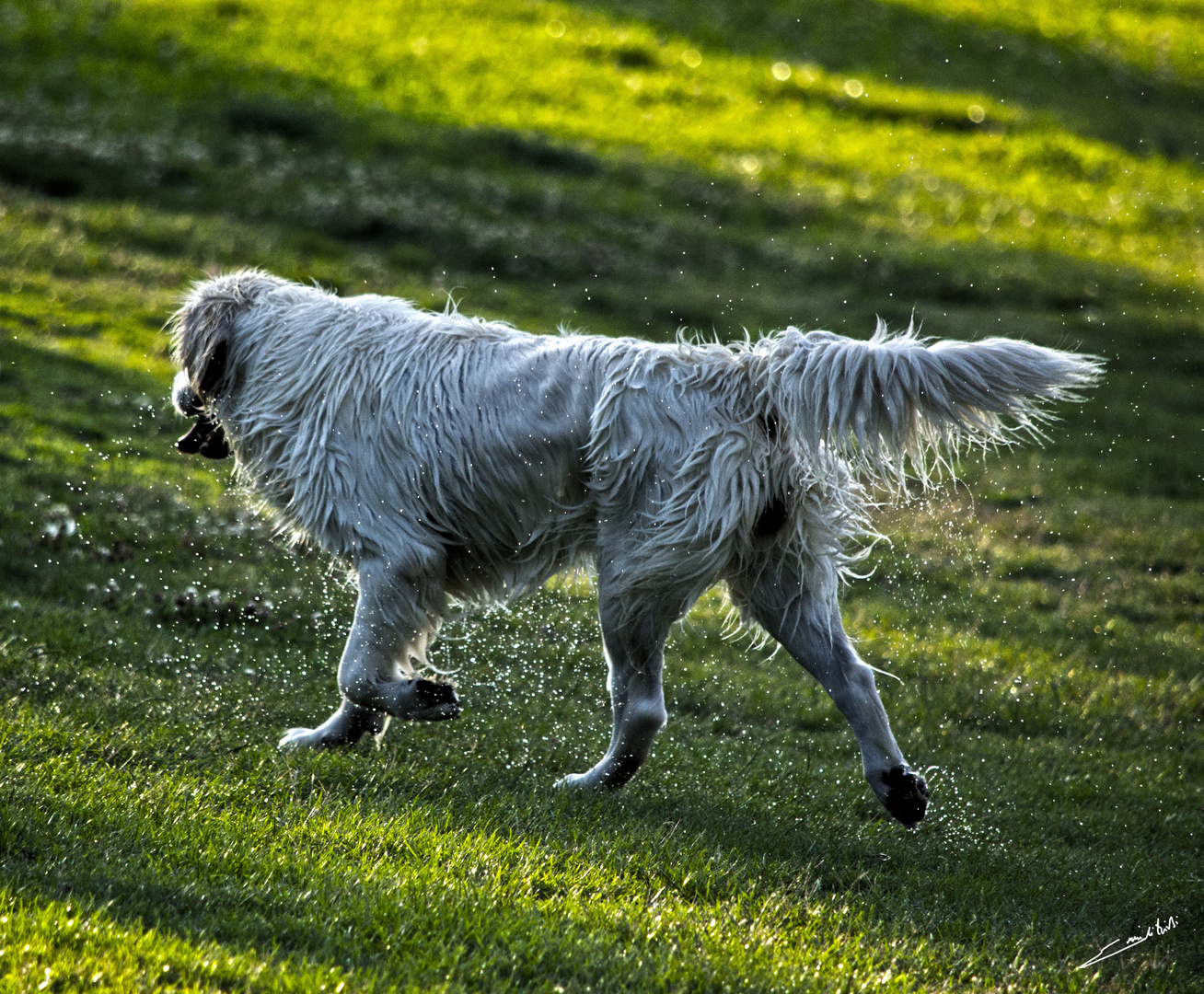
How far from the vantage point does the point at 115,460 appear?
27.6 ft

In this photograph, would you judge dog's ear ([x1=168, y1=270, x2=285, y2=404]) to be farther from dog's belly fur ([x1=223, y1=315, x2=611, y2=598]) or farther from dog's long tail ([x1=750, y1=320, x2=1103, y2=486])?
dog's long tail ([x1=750, y1=320, x2=1103, y2=486])

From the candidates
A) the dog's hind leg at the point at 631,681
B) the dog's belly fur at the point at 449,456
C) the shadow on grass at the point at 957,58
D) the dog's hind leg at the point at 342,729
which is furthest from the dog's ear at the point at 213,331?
the shadow on grass at the point at 957,58

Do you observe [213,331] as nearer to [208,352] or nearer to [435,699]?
[208,352]

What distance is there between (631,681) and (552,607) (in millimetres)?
2474

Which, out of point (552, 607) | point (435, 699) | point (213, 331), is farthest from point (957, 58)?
point (435, 699)

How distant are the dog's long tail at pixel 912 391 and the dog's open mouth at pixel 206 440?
2674mm

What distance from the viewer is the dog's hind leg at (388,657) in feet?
15.5

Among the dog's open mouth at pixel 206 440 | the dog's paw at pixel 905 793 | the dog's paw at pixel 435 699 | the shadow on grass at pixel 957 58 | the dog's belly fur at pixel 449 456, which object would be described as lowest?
the dog's paw at pixel 905 793

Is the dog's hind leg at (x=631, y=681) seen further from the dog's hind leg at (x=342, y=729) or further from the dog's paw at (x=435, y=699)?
the dog's hind leg at (x=342, y=729)

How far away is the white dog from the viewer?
14.8ft

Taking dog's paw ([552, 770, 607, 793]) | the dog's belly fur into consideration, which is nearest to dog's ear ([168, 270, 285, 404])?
the dog's belly fur

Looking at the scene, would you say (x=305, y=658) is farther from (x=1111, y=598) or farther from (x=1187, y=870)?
(x=1111, y=598)

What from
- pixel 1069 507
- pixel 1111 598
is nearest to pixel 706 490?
pixel 1111 598

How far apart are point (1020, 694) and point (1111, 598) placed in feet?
6.87
